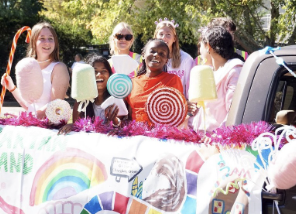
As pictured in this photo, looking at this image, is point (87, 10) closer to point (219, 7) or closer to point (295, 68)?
point (219, 7)

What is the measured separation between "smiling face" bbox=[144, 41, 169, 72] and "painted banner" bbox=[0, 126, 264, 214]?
0.97 m

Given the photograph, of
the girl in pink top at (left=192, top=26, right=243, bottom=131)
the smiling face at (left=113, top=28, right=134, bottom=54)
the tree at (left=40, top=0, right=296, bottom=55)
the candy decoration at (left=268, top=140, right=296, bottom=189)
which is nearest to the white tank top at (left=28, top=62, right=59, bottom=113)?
the smiling face at (left=113, top=28, right=134, bottom=54)

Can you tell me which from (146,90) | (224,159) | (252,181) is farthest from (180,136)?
(146,90)

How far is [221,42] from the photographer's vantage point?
3061 mm

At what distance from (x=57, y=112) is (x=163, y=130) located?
0.74 meters

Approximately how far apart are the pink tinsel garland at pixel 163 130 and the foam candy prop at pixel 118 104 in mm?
342

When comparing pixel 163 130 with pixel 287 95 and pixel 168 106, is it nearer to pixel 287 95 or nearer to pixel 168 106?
pixel 168 106

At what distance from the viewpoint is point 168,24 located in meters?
4.38

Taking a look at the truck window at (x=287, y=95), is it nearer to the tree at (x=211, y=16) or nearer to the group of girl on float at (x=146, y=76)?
the group of girl on float at (x=146, y=76)

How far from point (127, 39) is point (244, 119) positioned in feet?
7.39

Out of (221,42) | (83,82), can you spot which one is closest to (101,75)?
(83,82)

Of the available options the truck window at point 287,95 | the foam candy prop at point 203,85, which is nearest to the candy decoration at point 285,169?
the foam candy prop at point 203,85

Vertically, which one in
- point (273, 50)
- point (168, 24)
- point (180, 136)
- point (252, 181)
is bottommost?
point (252, 181)

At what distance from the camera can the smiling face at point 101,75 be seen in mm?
3281
